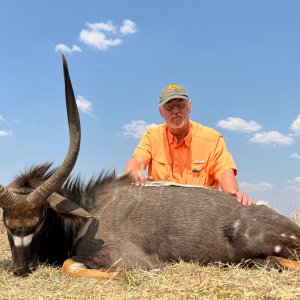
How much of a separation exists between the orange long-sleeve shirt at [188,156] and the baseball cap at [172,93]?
0.49 metres

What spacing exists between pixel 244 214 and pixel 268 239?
1.16 ft

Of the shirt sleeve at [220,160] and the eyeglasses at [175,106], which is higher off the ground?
the eyeglasses at [175,106]

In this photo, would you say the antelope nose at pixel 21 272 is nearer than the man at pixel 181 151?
Answer: Yes

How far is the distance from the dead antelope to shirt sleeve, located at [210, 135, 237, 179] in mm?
983

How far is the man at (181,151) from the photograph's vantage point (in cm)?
667

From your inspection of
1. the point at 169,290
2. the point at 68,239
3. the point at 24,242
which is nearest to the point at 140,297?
the point at 169,290

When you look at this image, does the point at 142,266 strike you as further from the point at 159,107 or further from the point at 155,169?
the point at 159,107

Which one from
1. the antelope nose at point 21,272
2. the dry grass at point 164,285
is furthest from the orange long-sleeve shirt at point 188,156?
the antelope nose at point 21,272

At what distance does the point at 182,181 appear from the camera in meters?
6.77

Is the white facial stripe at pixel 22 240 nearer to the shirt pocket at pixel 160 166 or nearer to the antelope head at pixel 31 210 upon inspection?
the antelope head at pixel 31 210

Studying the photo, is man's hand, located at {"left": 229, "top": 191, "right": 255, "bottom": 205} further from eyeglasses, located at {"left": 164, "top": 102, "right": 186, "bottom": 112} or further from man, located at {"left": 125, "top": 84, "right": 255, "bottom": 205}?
eyeglasses, located at {"left": 164, "top": 102, "right": 186, "bottom": 112}

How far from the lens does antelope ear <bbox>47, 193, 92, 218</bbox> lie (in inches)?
195

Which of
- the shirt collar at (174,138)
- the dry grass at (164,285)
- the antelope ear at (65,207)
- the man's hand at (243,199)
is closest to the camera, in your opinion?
the dry grass at (164,285)

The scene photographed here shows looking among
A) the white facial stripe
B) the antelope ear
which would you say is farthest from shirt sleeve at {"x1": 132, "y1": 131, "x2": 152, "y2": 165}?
the white facial stripe
